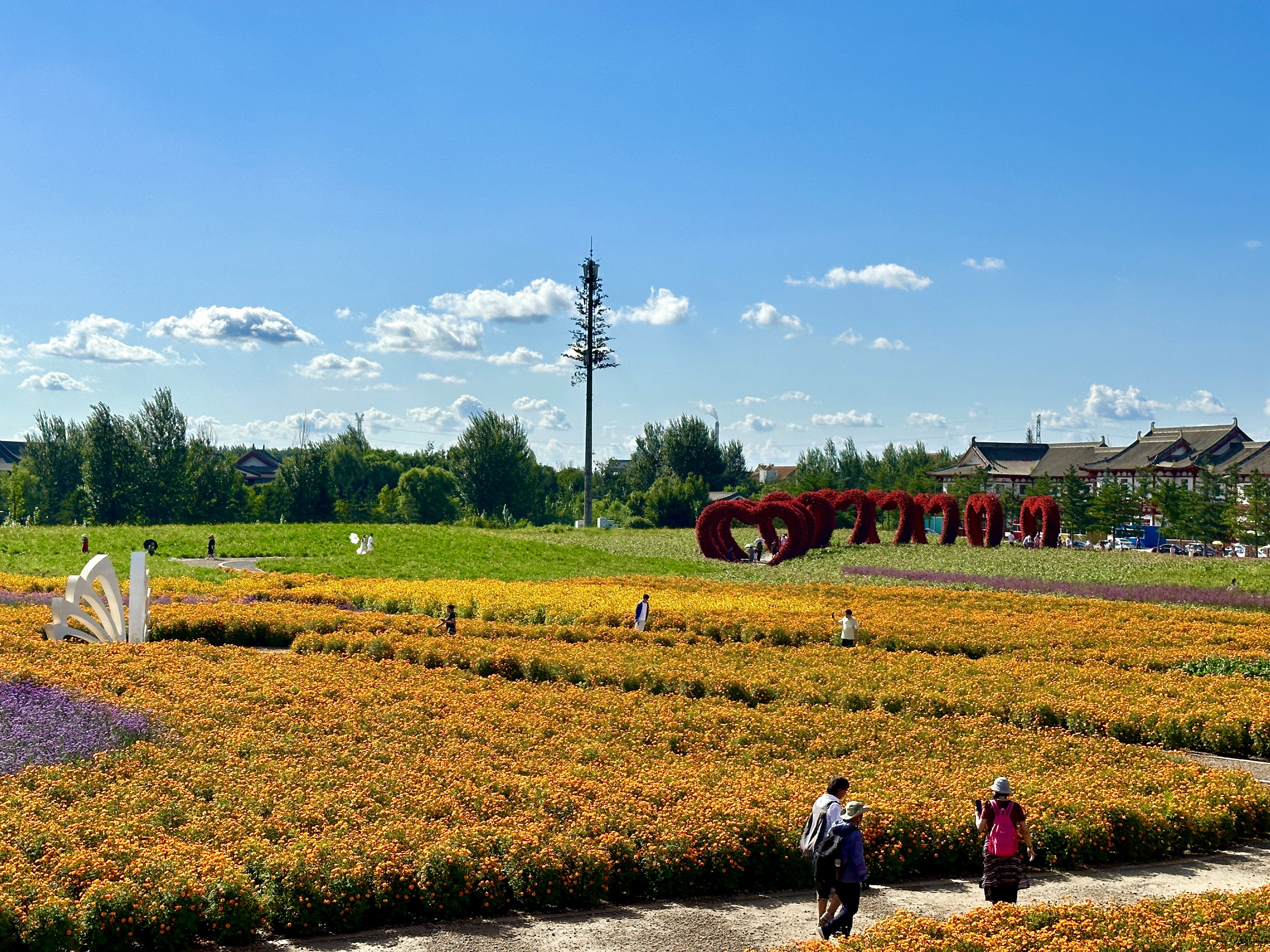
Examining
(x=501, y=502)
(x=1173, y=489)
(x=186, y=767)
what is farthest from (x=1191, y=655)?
(x=501, y=502)

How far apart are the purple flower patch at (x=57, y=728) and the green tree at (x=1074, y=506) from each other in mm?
65146

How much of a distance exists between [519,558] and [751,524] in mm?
10413

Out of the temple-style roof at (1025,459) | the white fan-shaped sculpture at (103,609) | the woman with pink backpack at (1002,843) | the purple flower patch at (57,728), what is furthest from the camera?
the temple-style roof at (1025,459)

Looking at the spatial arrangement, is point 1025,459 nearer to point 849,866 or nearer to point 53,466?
point 53,466

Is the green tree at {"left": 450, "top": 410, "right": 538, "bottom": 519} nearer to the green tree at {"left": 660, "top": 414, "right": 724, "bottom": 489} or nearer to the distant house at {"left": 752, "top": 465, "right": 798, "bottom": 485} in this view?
the green tree at {"left": 660, "top": 414, "right": 724, "bottom": 489}

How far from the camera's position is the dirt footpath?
9.34 metres

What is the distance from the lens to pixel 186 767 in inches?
503

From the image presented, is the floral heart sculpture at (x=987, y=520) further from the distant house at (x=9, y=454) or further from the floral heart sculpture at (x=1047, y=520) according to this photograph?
the distant house at (x=9, y=454)

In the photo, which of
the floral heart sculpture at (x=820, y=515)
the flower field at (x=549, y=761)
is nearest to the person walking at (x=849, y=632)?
the flower field at (x=549, y=761)

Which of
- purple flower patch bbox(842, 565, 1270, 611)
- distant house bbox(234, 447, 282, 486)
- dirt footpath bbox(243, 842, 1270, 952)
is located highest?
distant house bbox(234, 447, 282, 486)

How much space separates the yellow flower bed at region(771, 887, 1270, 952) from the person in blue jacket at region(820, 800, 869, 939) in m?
0.29

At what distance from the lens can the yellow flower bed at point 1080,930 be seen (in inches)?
326

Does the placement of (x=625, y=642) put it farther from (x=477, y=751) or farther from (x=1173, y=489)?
(x=1173, y=489)

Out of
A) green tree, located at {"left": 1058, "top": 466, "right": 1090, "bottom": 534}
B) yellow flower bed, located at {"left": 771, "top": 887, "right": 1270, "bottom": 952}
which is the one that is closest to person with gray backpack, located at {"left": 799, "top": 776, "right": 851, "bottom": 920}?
yellow flower bed, located at {"left": 771, "top": 887, "right": 1270, "bottom": 952}
